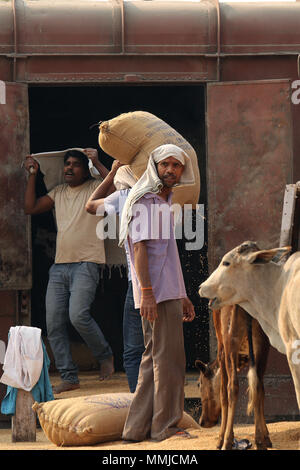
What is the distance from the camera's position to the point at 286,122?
9211mm

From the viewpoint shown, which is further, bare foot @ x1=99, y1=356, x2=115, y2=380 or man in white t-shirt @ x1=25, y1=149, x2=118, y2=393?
bare foot @ x1=99, y1=356, x2=115, y2=380

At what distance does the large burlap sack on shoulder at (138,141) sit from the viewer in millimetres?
7934

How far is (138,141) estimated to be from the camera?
7.96 meters

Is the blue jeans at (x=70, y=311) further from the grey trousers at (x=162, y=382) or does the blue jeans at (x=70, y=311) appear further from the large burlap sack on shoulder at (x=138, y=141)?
the grey trousers at (x=162, y=382)

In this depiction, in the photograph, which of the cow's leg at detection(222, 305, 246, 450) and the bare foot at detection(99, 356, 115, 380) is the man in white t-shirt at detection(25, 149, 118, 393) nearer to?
the bare foot at detection(99, 356, 115, 380)

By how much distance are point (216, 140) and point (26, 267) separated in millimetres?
2057

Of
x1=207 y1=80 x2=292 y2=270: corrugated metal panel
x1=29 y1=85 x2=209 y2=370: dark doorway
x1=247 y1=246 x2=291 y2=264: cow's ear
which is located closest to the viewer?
x1=247 y1=246 x2=291 y2=264: cow's ear

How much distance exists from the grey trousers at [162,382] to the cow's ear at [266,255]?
80 centimetres

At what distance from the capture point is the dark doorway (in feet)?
38.0

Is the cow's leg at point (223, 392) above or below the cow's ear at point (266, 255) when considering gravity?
below

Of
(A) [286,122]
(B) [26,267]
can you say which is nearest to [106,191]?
(B) [26,267]

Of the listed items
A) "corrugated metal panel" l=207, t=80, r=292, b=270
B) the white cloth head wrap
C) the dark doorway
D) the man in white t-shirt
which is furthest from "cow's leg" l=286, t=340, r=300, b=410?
the dark doorway

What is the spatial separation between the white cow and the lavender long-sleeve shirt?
18.2 inches

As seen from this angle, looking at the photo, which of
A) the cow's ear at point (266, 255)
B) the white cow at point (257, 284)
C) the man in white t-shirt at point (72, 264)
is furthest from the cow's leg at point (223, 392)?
the man in white t-shirt at point (72, 264)
